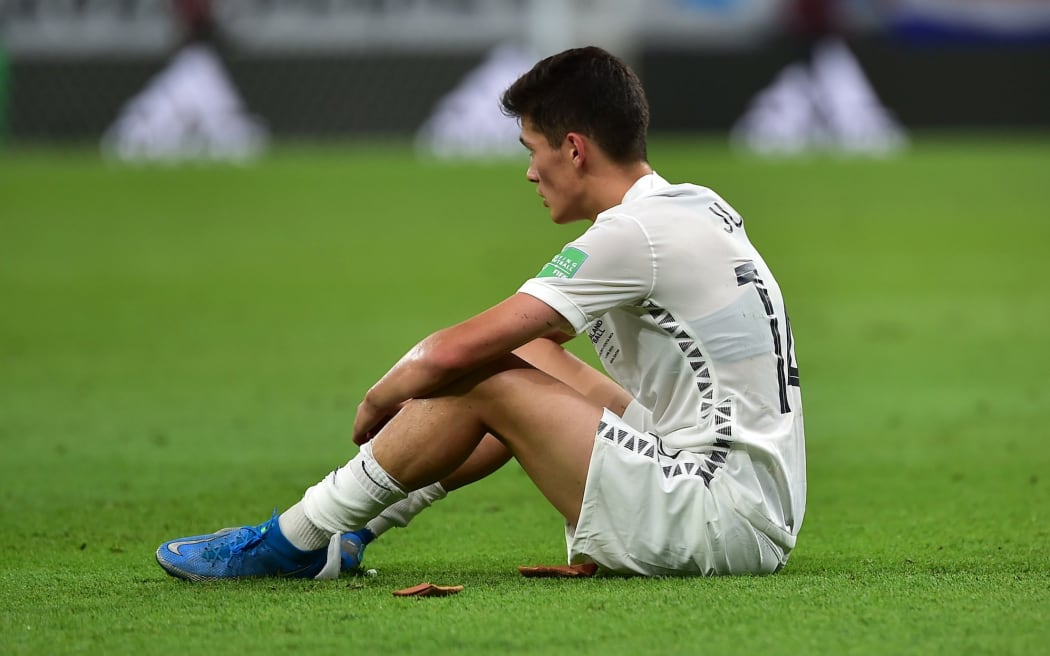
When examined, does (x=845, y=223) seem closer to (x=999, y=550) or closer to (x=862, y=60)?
(x=862, y=60)

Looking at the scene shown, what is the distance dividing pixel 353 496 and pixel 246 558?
0.37m

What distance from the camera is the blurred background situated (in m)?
21.7

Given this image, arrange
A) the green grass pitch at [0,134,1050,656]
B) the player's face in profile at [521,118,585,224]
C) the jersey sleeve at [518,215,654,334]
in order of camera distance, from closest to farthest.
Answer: the green grass pitch at [0,134,1050,656] < the jersey sleeve at [518,215,654,334] < the player's face in profile at [521,118,585,224]

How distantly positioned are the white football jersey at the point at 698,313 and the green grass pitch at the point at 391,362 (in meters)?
0.36

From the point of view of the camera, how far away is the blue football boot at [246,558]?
414cm

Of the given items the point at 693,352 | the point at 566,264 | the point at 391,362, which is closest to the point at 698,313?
the point at 693,352

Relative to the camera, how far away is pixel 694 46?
930 inches

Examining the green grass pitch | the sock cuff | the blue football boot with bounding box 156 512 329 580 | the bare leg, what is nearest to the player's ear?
the bare leg

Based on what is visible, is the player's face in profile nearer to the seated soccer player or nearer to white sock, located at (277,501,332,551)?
the seated soccer player

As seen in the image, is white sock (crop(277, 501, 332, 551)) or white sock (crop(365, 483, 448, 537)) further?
white sock (crop(365, 483, 448, 537))

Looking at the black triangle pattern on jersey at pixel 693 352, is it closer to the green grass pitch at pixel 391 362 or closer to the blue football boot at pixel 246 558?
the green grass pitch at pixel 391 362

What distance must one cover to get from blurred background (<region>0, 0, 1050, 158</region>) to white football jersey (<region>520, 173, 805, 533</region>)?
18.2m

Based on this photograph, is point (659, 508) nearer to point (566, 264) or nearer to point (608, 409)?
point (608, 409)

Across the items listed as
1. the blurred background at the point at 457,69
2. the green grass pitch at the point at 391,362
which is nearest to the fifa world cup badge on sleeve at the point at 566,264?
the green grass pitch at the point at 391,362
